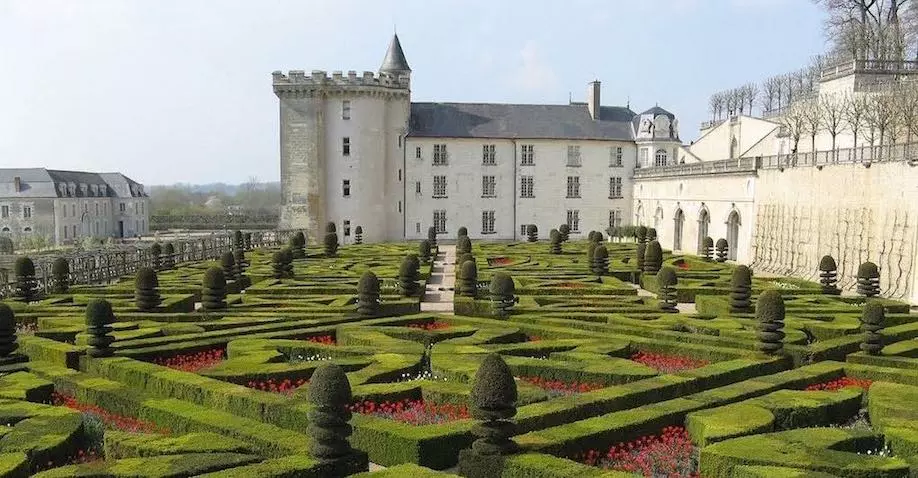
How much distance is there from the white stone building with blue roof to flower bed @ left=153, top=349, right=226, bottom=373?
54759 mm

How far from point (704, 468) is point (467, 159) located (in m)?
43.7

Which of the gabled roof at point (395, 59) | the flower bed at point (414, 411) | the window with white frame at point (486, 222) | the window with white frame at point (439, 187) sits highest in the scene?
the gabled roof at point (395, 59)

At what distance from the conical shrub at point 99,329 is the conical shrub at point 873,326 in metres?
12.9

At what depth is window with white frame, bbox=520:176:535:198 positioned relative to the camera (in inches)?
2057

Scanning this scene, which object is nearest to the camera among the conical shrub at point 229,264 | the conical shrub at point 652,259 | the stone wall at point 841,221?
the conical shrub at point 229,264

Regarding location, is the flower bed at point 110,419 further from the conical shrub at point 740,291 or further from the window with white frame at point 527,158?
the window with white frame at point 527,158

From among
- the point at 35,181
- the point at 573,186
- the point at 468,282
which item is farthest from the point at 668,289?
the point at 35,181

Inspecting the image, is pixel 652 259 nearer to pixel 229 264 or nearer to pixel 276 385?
pixel 229 264

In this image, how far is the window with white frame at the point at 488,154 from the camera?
51.8m

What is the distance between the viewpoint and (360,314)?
696 inches

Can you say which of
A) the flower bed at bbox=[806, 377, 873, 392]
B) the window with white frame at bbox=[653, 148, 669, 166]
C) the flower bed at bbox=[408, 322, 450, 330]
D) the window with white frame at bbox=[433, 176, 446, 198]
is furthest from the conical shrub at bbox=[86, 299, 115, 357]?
the window with white frame at bbox=[653, 148, 669, 166]

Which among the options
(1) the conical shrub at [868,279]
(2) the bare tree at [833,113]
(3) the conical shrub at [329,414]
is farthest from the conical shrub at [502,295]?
(2) the bare tree at [833,113]

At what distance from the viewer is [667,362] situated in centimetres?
1388

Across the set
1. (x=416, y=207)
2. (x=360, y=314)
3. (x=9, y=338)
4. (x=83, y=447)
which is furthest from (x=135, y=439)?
(x=416, y=207)
